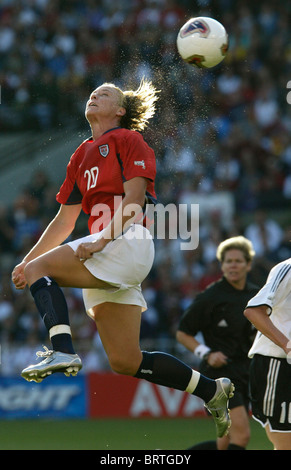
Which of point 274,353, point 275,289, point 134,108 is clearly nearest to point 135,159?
point 134,108

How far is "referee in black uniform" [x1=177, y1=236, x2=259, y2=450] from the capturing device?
671cm

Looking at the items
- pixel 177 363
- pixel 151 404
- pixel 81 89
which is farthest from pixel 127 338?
pixel 81 89

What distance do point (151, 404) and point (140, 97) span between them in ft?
21.9

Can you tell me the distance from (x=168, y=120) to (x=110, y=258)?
27.2 ft

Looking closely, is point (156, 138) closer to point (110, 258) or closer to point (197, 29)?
point (197, 29)

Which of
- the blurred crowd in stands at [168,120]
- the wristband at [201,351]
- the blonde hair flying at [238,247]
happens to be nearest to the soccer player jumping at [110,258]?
the wristband at [201,351]

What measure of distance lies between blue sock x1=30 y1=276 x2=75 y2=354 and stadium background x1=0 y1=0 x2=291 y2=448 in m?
6.45

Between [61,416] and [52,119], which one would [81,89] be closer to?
[52,119]

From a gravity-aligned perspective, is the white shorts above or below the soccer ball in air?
below

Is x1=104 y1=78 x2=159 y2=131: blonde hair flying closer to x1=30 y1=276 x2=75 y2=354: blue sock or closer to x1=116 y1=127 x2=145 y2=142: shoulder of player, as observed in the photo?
x1=116 y1=127 x2=145 y2=142: shoulder of player

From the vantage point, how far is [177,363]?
5367 mm

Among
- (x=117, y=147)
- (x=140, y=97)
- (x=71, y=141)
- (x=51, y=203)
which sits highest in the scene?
(x=71, y=141)

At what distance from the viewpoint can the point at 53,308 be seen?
16.0ft

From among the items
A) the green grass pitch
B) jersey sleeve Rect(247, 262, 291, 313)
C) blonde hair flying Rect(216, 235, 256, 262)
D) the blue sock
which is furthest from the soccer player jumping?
the green grass pitch
